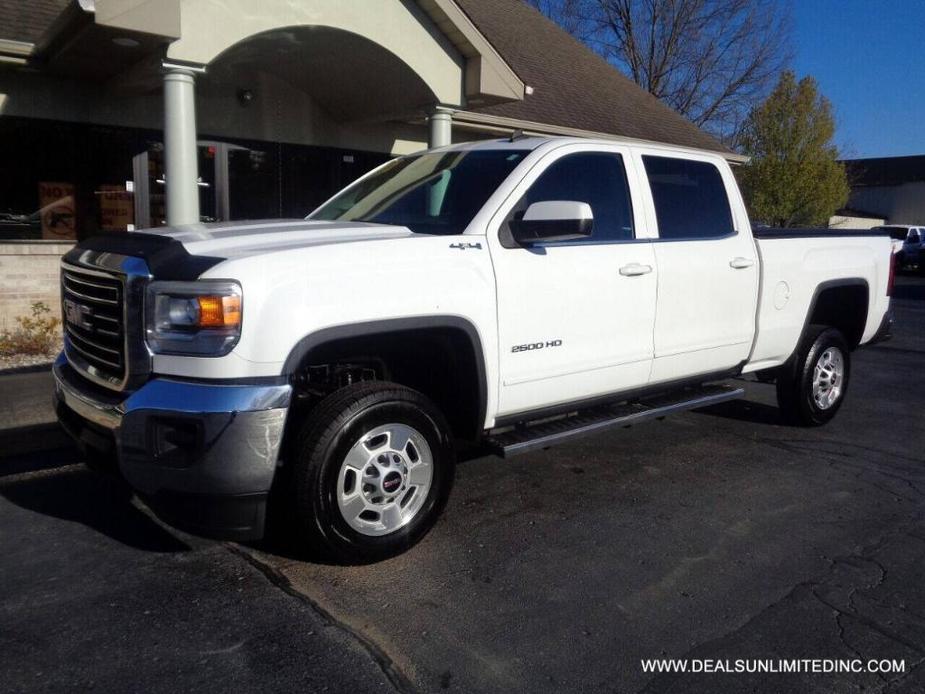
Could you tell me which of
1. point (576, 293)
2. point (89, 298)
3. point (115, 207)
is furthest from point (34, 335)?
point (576, 293)

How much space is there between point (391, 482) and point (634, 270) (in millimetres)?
1940

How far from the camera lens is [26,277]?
9.65 metres

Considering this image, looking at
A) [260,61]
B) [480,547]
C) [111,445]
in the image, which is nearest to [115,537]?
[111,445]

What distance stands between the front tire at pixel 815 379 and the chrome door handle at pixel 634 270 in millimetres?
2069

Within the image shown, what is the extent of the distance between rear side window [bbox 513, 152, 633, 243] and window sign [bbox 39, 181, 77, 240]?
7.77 meters

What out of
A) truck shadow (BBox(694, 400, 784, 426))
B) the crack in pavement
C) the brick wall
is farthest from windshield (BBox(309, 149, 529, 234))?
the brick wall

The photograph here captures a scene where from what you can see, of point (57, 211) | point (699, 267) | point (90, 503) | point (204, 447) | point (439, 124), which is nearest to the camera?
point (204, 447)

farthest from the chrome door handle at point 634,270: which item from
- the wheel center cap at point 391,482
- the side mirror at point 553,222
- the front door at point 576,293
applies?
the wheel center cap at point 391,482

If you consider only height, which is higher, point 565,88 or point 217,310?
point 565,88

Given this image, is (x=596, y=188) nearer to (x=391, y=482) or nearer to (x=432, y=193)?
(x=432, y=193)

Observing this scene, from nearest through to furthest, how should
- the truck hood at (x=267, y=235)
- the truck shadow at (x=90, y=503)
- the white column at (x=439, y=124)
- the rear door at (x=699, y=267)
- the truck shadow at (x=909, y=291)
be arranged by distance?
the truck hood at (x=267, y=235)
the truck shadow at (x=90, y=503)
the rear door at (x=699, y=267)
the white column at (x=439, y=124)
the truck shadow at (x=909, y=291)

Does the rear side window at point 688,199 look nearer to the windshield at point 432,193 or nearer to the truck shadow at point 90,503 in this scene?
the windshield at point 432,193

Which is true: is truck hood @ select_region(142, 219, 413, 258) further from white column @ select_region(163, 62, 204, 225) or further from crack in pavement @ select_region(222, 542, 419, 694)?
white column @ select_region(163, 62, 204, 225)

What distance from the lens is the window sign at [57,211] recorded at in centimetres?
994
